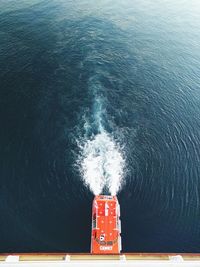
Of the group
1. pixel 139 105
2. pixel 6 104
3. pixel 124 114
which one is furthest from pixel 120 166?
pixel 6 104

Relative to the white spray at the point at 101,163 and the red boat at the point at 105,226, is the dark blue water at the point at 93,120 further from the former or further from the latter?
the red boat at the point at 105,226

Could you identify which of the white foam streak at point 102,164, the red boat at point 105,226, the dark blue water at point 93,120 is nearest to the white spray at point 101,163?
the white foam streak at point 102,164

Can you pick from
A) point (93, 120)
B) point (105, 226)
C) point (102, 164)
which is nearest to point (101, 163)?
point (102, 164)

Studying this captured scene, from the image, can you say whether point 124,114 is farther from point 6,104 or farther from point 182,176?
point 6,104

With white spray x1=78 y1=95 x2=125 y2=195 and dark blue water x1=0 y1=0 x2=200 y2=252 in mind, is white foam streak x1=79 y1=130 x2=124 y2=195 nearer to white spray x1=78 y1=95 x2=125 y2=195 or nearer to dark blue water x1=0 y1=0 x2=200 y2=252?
white spray x1=78 y1=95 x2=125 y2=195

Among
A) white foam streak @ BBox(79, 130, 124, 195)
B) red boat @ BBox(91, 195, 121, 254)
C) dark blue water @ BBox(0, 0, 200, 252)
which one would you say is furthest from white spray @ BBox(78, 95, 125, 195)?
red boat @ BBox(91, 195, 121, 254)

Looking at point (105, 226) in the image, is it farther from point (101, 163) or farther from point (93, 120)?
point (93, 120)
